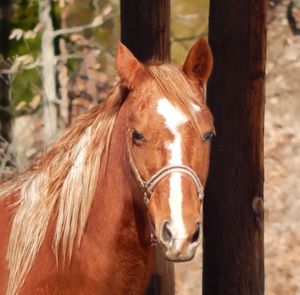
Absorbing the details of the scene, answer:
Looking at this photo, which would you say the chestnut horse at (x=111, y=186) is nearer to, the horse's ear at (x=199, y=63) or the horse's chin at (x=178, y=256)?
the horse's ear at (x=199, y=63)

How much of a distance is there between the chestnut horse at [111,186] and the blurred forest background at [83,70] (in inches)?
206

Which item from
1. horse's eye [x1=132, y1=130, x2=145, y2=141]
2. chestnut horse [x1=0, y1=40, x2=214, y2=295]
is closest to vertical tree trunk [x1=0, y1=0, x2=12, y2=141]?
chestnut horse [x1=0, y1=40, x2=214, y2=295]

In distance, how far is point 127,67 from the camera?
14.3 feet

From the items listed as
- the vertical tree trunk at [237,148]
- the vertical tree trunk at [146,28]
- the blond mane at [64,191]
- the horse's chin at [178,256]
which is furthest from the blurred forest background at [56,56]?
the horse's chin at [178,256]

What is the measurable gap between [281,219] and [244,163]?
413cm

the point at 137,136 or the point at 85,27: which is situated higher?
the point at 137,136

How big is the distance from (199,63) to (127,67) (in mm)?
322

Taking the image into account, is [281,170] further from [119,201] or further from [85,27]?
[119,201]

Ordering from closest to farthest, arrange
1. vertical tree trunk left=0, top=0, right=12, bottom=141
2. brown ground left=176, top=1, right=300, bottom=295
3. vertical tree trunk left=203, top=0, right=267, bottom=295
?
vertical tree trunk left=203, top=0, right=267, bottom=295
brown ground left=176, top=1, right=300, bottom=295
vertical tree trunk left=0, top=0, right=12, bottom=141

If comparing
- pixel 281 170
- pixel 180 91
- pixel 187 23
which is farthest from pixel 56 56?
Answer: pixel 180 91

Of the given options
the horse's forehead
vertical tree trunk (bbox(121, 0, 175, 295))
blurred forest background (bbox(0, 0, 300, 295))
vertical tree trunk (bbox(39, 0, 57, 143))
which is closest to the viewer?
the horse's forehead

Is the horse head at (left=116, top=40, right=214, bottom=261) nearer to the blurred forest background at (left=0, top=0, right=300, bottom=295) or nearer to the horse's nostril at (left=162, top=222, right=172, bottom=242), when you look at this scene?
the horse's nostril at (left=162, top=222, right=172, bottom=242)

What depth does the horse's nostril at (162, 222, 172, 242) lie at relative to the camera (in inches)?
158

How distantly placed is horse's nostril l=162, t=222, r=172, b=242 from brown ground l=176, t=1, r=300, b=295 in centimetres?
521
